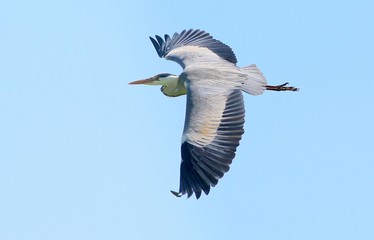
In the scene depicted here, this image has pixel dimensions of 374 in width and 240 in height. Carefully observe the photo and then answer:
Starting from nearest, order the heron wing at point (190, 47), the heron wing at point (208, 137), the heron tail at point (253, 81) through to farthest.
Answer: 1. the heron wing at point (208, 137)
2. the heron tail at point (253, 81)
3. the heron wing at point (190, 47)

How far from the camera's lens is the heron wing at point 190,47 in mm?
17562

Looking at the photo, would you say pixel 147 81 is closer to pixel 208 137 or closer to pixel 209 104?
pixel 209 104

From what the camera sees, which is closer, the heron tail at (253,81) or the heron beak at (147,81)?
the heron tail at (253,81)

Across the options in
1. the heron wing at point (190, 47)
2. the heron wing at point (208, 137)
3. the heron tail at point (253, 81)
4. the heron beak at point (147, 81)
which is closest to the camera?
the heron wing at point (208, 137)

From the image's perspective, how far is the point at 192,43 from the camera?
18750 mm

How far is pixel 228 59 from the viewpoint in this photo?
57.1 ft

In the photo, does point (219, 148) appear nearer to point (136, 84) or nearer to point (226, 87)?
point (226, 87)

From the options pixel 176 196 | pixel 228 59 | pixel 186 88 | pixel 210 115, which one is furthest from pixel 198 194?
pixel 228 59

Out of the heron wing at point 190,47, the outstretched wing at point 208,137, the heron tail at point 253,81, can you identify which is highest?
the heron wing at point 190,47

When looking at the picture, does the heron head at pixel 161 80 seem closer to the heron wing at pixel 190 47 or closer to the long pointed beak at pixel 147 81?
the long pointed beak at pixel 147 81

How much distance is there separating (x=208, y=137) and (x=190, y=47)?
13.3ft

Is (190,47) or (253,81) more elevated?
(190,47)

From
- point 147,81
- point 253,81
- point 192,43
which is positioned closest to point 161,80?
point 147,81

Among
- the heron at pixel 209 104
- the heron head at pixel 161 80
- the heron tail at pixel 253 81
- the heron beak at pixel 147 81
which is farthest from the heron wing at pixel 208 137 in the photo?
the heron beak at pixel 147 81
